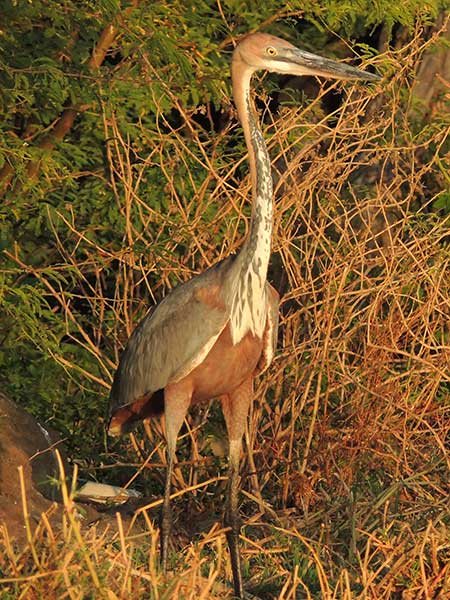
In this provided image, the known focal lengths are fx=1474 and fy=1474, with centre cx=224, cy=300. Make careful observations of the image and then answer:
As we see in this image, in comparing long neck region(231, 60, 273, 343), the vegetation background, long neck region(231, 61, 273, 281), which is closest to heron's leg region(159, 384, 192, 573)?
the vegetation background

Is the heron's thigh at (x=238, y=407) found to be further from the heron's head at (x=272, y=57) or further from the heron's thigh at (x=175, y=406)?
the heron's head at (x=272, y=57)

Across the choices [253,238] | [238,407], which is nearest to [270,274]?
[238,407]

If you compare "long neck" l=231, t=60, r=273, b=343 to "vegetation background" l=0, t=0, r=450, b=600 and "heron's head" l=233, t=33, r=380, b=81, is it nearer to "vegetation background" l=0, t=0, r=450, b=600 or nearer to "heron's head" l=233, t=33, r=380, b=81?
"heron's head" l=233, t=33, r=380, b=81

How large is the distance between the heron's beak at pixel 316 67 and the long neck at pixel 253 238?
18cm

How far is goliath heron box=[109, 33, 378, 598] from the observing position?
6066 mm

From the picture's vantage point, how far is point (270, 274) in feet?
27.9

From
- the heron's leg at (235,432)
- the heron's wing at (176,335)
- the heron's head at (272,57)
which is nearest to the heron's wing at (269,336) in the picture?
the heron's leg at (235,432)

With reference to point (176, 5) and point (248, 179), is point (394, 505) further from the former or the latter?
point (176, 5)

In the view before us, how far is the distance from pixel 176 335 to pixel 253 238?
1.76ft

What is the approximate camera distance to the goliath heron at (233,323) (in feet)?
19.9

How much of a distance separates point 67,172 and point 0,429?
6.30ft

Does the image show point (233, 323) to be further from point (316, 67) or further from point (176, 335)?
point (316, 67)

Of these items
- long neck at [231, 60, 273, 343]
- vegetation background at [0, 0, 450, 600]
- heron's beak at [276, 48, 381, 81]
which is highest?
heron's beak at [276, 48, 381, 81]

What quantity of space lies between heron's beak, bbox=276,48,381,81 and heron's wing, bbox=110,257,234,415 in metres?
0.84
